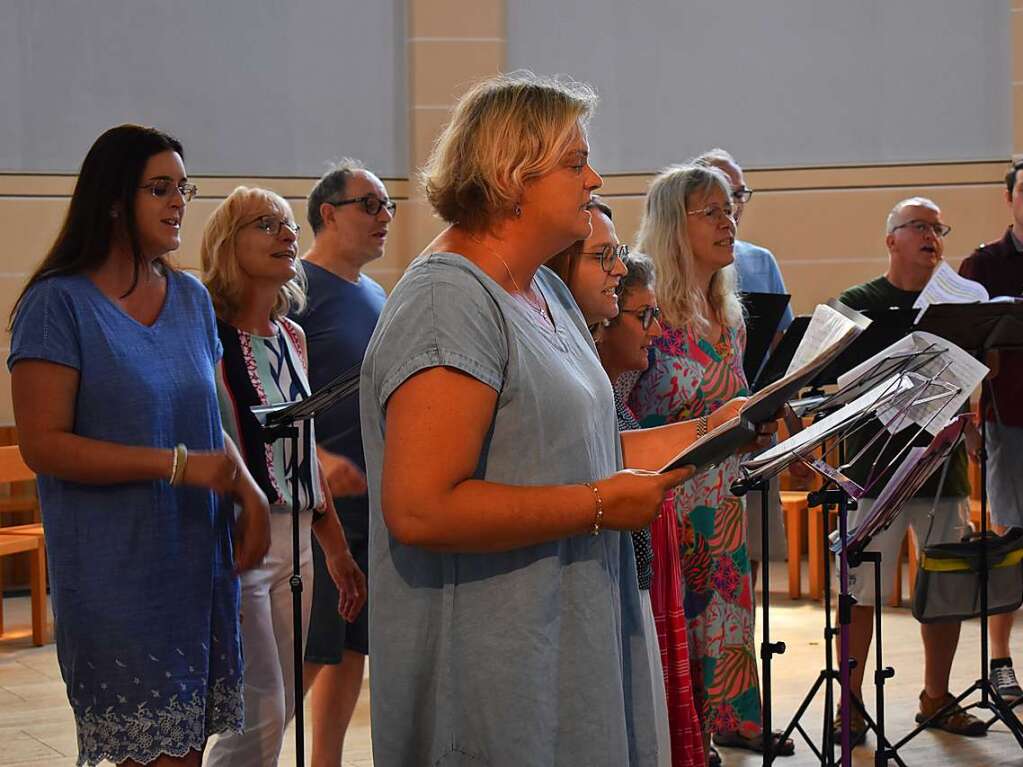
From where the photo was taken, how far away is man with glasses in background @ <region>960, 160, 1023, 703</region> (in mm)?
4797

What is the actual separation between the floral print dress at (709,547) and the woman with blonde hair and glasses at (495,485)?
5.71ft

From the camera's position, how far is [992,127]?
7.52 metres

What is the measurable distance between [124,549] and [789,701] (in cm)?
295

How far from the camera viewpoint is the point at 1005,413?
4.83m

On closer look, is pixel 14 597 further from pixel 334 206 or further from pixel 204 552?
pixel 204 552

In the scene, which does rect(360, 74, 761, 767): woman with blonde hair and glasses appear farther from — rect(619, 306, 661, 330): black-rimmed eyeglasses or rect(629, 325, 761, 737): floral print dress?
rect(629, 325, 761, 737): floral print dress

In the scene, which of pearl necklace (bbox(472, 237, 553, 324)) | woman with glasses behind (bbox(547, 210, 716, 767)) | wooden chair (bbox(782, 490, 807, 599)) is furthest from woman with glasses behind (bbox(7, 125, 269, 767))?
wooden chair (bbox(782, 490, 807, 599))

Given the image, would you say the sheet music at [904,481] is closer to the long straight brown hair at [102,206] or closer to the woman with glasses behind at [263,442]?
the woman with glasses behind at [263,442]

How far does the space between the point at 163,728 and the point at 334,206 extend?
193cm

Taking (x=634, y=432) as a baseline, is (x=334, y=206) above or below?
above

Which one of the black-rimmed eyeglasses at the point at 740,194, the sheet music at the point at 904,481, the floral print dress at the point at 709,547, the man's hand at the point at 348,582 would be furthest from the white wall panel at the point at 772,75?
the man's hand at the point at 348,582

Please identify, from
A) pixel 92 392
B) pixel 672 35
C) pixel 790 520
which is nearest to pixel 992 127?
pixel 672 35

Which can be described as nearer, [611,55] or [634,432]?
[634,432]

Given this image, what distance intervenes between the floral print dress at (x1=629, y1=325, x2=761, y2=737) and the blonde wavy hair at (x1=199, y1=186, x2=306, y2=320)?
1.01 metres
